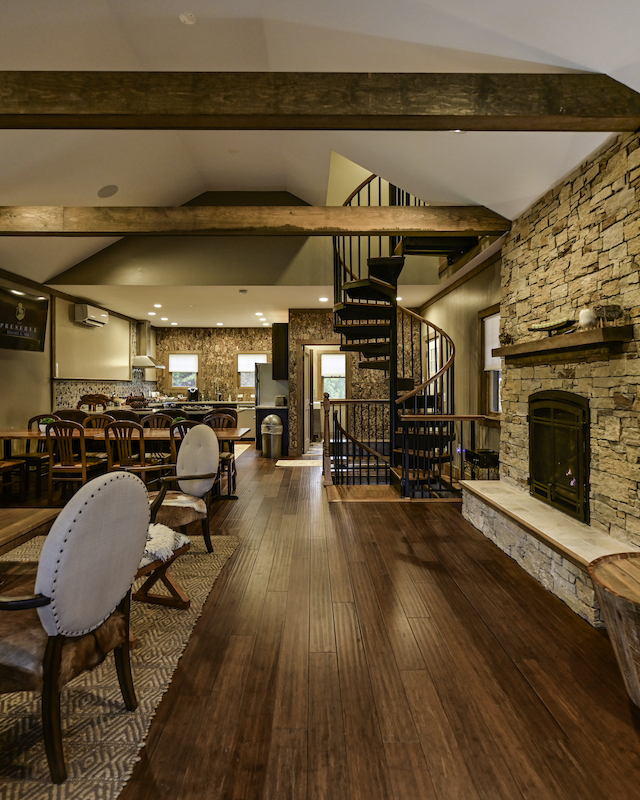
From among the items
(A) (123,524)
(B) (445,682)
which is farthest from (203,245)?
(B) (445,682)

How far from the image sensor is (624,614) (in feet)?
5.62

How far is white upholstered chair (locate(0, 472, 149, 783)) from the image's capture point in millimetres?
1369

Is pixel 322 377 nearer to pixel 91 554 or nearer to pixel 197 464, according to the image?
pixel 197 464

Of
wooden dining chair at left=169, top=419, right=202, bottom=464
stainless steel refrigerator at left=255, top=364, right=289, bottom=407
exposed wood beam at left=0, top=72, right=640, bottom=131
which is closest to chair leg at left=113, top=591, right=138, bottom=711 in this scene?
exposed wood beam at left=0, top=72, right=640, bottom=131

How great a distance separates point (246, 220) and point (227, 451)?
277cm

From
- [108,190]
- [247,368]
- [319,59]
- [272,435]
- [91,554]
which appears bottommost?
[272,435]

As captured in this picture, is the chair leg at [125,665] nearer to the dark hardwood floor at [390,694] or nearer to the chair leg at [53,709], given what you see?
the dark hardwood floor at [390,694]

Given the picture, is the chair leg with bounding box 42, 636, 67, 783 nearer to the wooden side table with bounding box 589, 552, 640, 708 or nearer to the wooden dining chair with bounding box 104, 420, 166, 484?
the wooden side table with bounding box 589, 552, 640, 708

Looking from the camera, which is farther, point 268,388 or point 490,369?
point 268,388

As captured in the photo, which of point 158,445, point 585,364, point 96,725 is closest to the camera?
point 96,725

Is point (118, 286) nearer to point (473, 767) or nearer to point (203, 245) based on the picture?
point (203, 245)

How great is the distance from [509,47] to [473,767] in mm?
3505

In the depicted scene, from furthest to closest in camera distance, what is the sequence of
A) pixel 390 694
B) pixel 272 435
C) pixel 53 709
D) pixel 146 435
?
pixel 272 435 < pixel 146 435 < pixel 390 694 < pixel 53 709

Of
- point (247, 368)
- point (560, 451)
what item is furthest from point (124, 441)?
point (247, 368)
